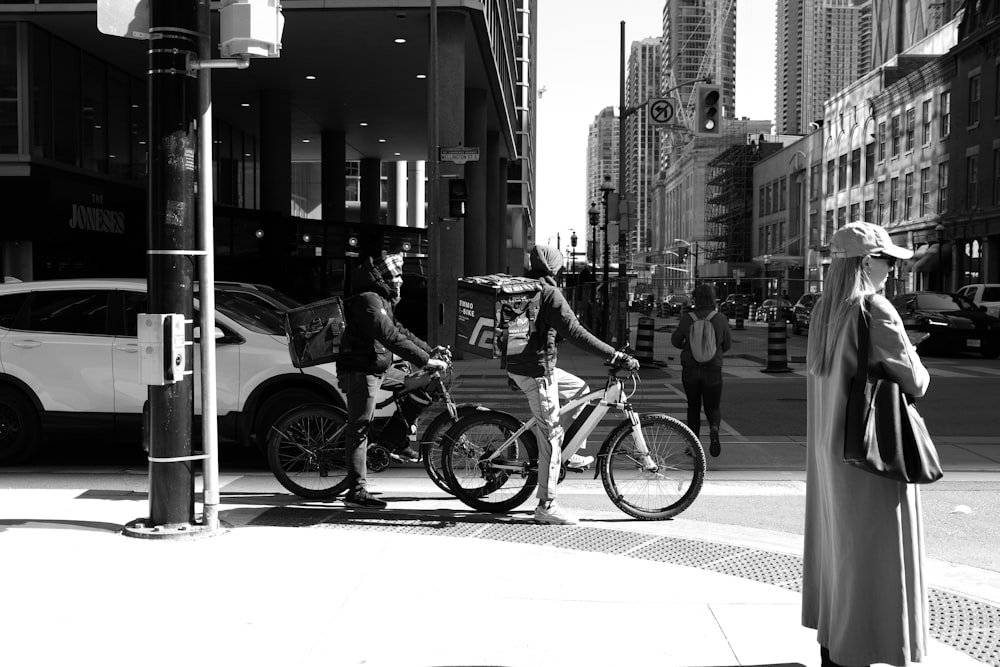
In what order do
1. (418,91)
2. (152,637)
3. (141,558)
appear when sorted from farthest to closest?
1. (418,91)
2. (141,558)
3. (152,637)

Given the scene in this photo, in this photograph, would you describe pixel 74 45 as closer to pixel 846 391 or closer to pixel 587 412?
pixel 587 412

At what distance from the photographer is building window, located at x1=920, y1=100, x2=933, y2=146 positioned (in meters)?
51.6

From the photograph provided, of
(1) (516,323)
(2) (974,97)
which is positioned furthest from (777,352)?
(2) (974,97)

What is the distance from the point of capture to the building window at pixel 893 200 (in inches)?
2213

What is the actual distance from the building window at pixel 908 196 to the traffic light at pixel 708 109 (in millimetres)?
34653

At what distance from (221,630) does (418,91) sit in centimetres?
2784

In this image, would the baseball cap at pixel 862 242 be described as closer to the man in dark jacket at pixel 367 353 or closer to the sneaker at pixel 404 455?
the man in dark jacket at pixel 367 353

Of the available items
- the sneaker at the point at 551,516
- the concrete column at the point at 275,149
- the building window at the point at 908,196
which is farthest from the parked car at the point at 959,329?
the building window at the point at 908,196

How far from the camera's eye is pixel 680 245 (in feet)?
482

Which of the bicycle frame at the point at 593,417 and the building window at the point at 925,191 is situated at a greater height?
the building window at the point at 925,191

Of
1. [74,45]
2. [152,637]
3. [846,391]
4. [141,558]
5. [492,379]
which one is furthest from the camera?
[74,45]

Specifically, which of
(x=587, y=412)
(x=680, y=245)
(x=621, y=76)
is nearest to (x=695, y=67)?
(x=680, y=245)

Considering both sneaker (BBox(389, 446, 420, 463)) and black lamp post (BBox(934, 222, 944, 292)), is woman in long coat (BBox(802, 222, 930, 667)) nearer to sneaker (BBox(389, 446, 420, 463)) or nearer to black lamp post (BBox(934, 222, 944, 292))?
sneaker (BBox(389, 446, 420, 463))

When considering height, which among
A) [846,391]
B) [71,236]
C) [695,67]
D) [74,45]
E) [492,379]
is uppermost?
[695,67]
